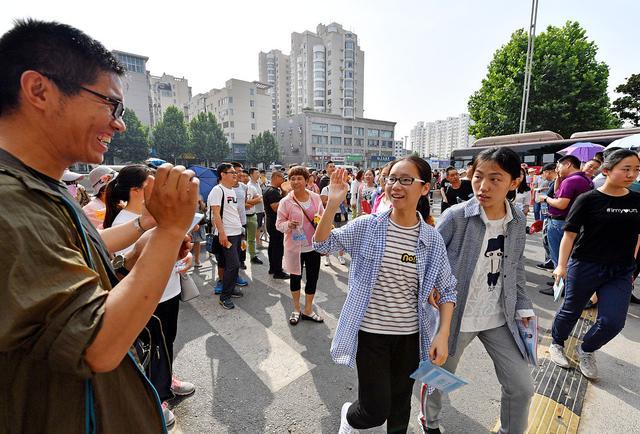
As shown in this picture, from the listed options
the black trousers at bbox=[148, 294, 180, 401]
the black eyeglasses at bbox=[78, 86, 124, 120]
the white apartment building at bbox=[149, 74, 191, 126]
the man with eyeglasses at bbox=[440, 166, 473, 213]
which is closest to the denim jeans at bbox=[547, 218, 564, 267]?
the man with eyeglasses at bbox=[440, 166, 473, 213]

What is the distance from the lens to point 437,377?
176 centimetres

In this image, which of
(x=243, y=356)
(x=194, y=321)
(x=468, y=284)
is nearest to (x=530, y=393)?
(x=468, y=284)

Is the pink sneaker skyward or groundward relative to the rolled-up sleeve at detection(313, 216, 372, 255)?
groundward

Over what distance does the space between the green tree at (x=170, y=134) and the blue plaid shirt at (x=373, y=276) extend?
154 ft

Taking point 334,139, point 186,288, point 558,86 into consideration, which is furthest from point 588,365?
point 334,139

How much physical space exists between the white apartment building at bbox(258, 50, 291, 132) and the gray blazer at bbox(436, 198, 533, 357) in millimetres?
97568

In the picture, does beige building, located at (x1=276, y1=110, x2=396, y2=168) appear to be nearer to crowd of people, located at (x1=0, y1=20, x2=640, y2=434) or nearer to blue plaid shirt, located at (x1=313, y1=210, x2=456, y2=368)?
crowd of people, located at (x1=0, y1=20, x2=640, y2=434)

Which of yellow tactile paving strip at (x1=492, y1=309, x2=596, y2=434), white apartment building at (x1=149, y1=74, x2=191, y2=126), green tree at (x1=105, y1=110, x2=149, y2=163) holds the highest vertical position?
white apartment building at (x1=149, y1=74, x2=191, y2=126)

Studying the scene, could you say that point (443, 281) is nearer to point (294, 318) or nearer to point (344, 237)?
point (344, 237)

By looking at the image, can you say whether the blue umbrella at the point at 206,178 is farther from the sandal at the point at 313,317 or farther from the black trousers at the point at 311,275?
the sandal at the point at 313,317

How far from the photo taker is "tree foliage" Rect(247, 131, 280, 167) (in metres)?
53.0

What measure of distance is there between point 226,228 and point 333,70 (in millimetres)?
80967

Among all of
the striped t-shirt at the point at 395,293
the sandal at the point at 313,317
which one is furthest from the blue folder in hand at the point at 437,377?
the sandal at the point at 313,317

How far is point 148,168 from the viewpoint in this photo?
2.64m
